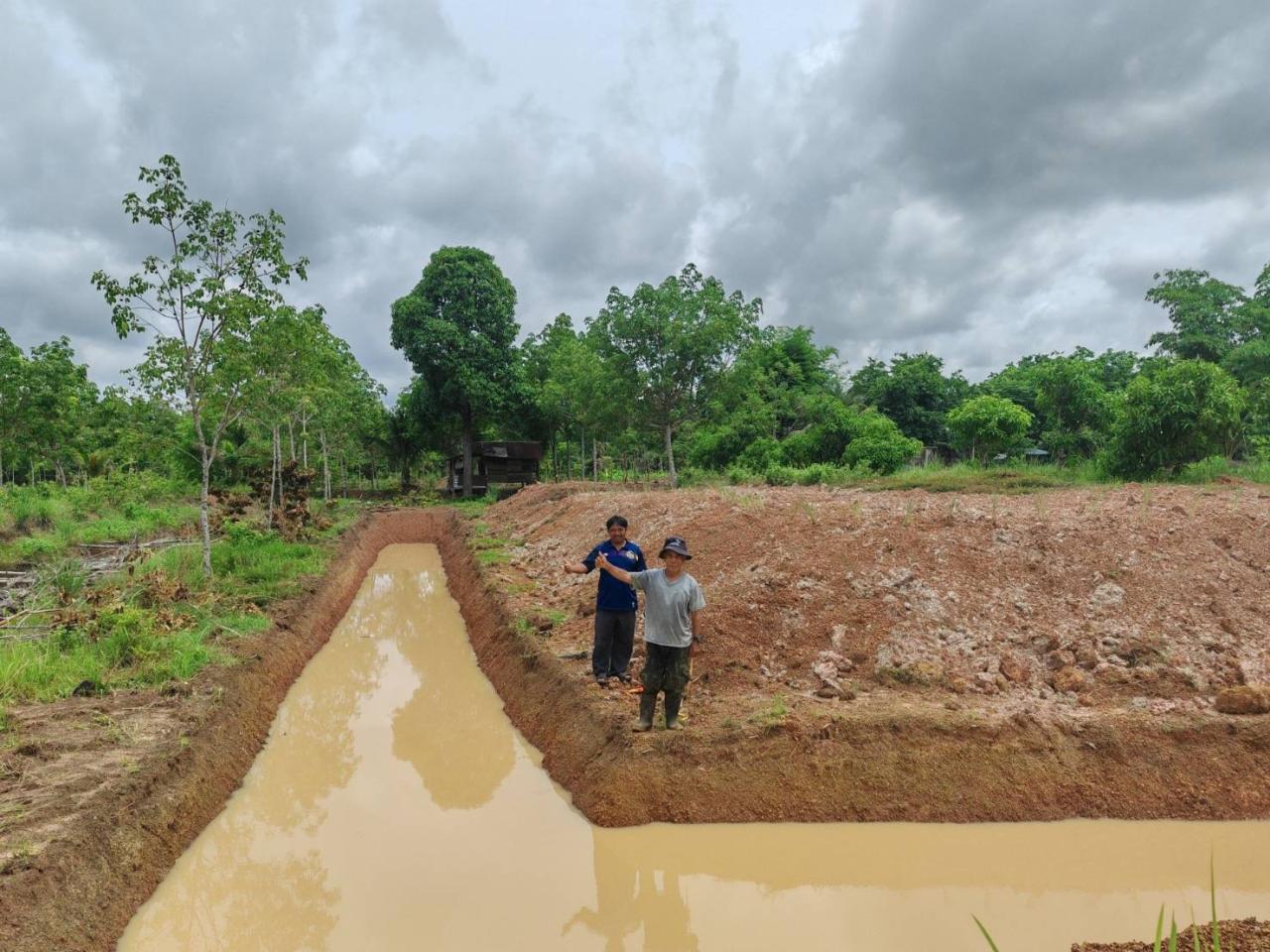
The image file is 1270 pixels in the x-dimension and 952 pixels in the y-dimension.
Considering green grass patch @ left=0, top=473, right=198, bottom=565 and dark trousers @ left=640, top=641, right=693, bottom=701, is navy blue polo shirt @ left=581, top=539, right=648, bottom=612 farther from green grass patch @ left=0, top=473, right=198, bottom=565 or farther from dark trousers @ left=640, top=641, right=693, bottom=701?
green grass patch @ left=0, top=473, right=198, bottom=565

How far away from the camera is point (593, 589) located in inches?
418

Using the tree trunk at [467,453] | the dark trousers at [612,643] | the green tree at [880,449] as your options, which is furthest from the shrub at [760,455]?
the dark trousers at [612,643]

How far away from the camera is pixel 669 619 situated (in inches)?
221

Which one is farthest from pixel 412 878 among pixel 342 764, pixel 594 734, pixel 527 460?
pixel 527 460

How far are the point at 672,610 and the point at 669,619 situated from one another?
8 centimetres

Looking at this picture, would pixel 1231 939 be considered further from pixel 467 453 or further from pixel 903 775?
pixel 467 453

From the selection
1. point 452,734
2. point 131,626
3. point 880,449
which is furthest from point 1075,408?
point 131,626

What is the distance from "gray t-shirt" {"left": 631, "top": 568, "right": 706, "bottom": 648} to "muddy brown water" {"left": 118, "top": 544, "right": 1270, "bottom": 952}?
5.03 ft

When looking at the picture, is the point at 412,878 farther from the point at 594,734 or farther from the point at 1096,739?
the point at 1096,739

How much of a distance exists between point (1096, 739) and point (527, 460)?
2701 cm

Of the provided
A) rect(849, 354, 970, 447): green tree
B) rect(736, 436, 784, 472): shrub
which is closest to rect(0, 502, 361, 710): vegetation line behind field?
rect(736, 436, 784, 472): shrub

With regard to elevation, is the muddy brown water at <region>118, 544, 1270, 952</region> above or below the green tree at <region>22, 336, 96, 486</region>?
below

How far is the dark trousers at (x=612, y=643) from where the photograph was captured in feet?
23.1

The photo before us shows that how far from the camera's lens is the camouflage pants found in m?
5.73
